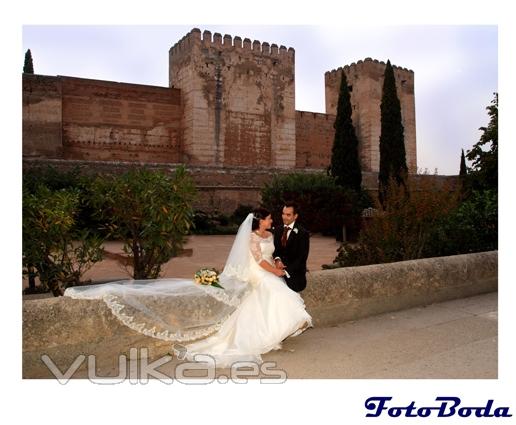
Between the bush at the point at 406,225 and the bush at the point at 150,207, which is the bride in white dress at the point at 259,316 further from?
the bush at the point at 406,225

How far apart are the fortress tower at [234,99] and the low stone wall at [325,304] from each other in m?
16.0

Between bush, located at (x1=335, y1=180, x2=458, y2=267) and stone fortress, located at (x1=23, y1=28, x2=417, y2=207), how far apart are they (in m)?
11.6

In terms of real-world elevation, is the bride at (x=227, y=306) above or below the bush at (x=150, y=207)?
below

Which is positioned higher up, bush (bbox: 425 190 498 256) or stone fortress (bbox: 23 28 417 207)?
stone fortress (bbox: 23 28 417 207)

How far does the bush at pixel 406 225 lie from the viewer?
662 centimetres

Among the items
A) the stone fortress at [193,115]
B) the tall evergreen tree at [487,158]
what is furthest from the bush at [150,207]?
the stone fortress at [193,115]

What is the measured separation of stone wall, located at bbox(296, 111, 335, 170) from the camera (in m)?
25.2

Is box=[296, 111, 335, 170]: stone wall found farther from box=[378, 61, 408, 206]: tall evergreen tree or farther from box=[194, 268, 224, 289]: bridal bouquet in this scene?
box=[194, 268, 224, 289]: bridal bouquet

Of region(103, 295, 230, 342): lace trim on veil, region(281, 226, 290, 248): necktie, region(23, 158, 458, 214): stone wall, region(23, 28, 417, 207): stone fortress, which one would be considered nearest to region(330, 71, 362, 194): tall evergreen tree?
region(23, 158, 458, 214): stone wall

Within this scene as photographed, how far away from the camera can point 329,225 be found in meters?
14.4

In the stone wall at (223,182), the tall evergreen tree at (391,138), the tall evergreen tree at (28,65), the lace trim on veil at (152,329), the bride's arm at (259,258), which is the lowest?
the lace trim on veil at (152,329)

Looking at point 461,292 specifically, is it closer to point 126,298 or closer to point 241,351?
point 241,351

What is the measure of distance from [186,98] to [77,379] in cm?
1892

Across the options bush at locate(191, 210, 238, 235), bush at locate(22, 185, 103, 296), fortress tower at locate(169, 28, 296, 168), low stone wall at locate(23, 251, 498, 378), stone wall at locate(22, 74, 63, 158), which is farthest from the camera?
fortress tower at locate(169, 28, 296, 168)
